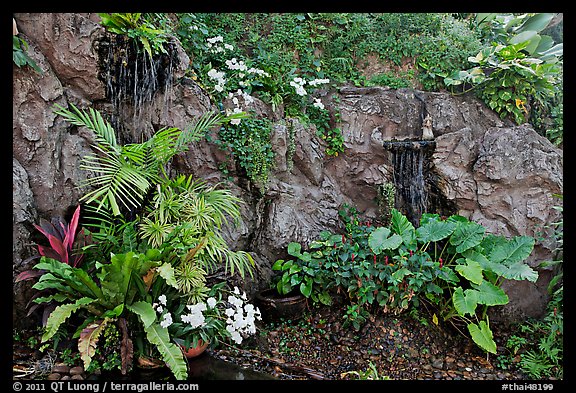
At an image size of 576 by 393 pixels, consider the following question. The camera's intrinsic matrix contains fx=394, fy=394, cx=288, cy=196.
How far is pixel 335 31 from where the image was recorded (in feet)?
21.5

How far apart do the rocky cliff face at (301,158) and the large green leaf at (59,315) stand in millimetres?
750

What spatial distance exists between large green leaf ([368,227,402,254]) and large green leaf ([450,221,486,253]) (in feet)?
2.12

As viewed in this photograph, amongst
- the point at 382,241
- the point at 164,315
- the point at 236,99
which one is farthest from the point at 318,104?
the point at 164,315

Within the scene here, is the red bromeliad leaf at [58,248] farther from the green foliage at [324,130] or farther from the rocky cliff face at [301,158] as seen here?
the green foliage at [324,130]

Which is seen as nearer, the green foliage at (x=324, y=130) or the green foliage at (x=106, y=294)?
the green foliage at (x=106, y=294)

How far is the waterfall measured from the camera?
5.50 meters

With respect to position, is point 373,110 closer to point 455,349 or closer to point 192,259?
point 455,349

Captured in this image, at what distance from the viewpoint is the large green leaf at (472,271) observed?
395 centimetres

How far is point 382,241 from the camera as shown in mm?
4328

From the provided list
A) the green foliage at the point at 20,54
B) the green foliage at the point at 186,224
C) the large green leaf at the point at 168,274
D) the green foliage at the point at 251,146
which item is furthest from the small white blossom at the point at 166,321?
the green foliage at the point at 20,54

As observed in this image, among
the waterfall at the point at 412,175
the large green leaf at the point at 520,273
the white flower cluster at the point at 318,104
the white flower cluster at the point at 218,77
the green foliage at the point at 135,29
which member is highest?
the green foliage at the point at 135,29

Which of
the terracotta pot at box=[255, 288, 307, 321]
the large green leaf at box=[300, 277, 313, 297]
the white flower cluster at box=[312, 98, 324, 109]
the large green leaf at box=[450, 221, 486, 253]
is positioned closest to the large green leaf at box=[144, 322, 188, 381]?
the terracotta pot at box=[255, 288, 307, 321]

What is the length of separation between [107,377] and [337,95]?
4.66m
